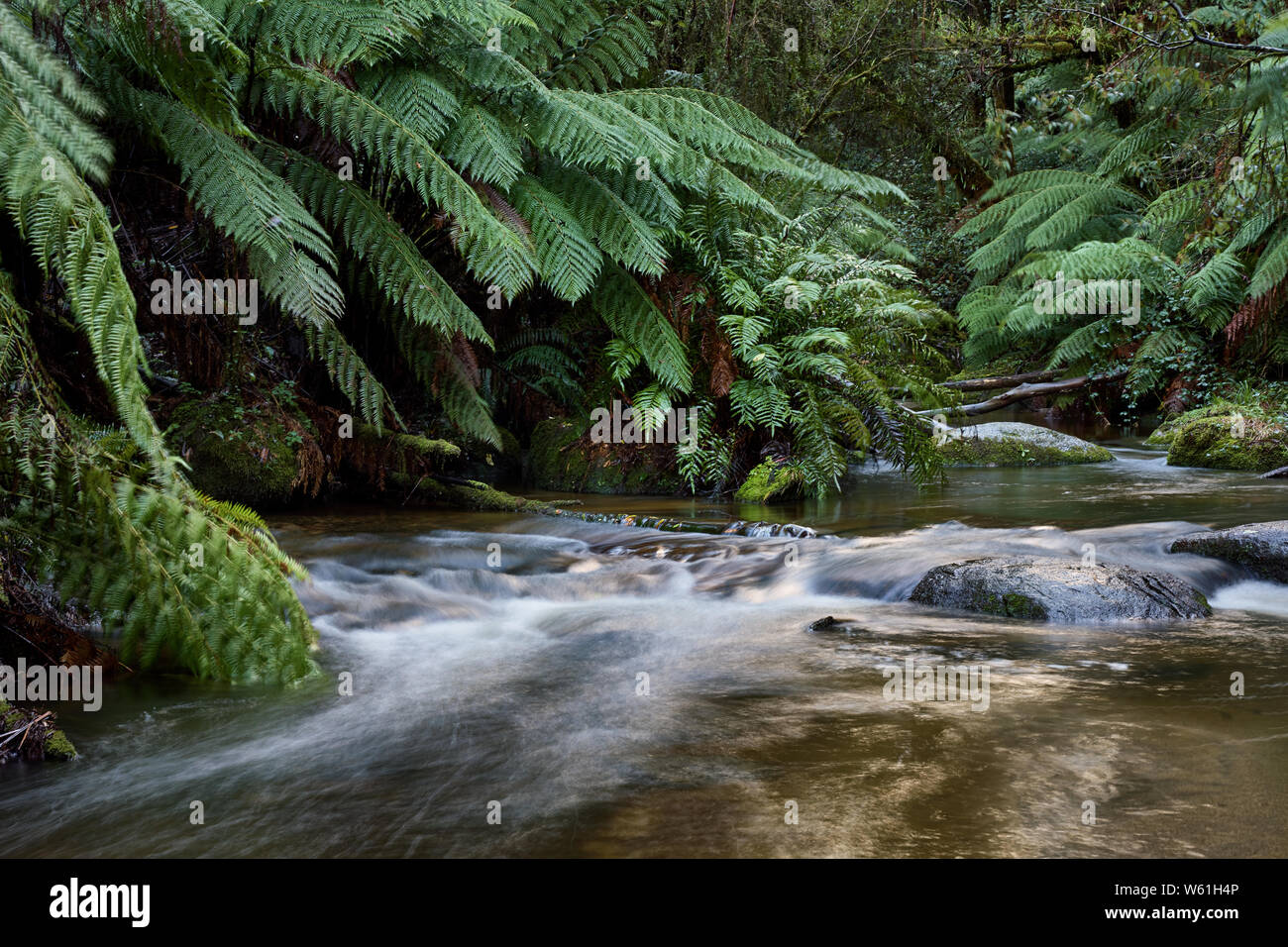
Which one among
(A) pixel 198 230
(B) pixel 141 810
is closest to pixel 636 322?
(A) pixel 198 230

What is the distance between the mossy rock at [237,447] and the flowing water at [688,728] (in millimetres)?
818

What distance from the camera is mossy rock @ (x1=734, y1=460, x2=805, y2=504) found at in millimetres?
5867

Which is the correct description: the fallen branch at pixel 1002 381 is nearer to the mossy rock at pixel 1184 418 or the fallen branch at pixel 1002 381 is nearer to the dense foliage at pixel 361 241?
the mossy rock at pixel 1184 418

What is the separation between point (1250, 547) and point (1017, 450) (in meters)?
3.65

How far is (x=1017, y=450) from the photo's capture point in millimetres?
7637

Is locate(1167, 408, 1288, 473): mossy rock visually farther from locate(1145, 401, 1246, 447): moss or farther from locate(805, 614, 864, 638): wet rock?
locate(805, 614, 864, 638): wet rock

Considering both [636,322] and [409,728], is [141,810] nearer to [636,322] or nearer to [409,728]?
[409,728]

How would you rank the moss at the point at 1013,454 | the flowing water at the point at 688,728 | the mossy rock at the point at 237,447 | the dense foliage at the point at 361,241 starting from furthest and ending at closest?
the moss at the point at 1013,454, the mossy rock at the point at 237,447, the dense foliage at the point at 361,241, the flowing water at the point at 688,728

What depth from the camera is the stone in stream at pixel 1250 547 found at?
395 cm

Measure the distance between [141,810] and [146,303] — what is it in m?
2.93

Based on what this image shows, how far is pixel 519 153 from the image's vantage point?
5320 millimetres

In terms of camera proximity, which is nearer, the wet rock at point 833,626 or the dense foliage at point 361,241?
the dense foliage at point 361,241

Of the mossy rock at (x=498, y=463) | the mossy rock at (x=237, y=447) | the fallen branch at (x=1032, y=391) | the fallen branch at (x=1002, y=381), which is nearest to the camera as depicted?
the mossy rock at (x=237, y=447)

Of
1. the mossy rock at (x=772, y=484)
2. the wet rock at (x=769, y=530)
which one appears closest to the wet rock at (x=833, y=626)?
the wet rock at (x=769, y=530)
